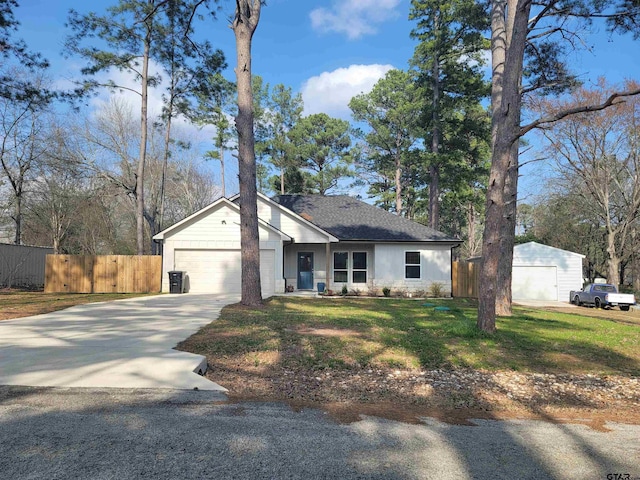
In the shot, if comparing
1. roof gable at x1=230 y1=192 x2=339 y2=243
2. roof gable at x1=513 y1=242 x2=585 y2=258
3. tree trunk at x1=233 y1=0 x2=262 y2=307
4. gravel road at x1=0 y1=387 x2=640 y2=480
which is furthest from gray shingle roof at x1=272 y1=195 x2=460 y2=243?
gravel road at x1=0 y1=387 x2=640 y2=480

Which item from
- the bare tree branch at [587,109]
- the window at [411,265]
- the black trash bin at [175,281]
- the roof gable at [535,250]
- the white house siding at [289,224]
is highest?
the bare tree branch at [587,109]

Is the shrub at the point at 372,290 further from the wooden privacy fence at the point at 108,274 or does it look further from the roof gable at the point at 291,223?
the wooden privacy fence at the point at 108,274

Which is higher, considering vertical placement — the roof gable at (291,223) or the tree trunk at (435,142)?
the tree trunk at (435,142)

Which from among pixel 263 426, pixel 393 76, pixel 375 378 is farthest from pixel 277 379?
pixel 393 76

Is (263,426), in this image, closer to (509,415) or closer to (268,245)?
(509,415)

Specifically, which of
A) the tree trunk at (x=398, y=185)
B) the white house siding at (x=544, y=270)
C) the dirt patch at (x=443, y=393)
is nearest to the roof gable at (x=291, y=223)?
the white house siding at (x=544, y=270)

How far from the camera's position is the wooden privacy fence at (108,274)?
18.7 metres

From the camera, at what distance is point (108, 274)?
61.4ft

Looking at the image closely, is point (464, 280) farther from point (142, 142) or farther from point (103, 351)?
point (103, 351)

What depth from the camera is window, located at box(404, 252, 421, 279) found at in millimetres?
20094

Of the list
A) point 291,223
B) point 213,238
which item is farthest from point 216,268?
point 291,223

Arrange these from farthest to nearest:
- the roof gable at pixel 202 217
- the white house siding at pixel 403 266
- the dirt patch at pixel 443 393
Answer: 1. the white house siding at pixel 403 266
2. the roof gable at pixel 202 217
3. the dirt patch at pixel 443 393

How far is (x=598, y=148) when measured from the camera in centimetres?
2530

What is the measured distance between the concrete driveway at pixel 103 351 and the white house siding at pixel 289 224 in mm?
8840
